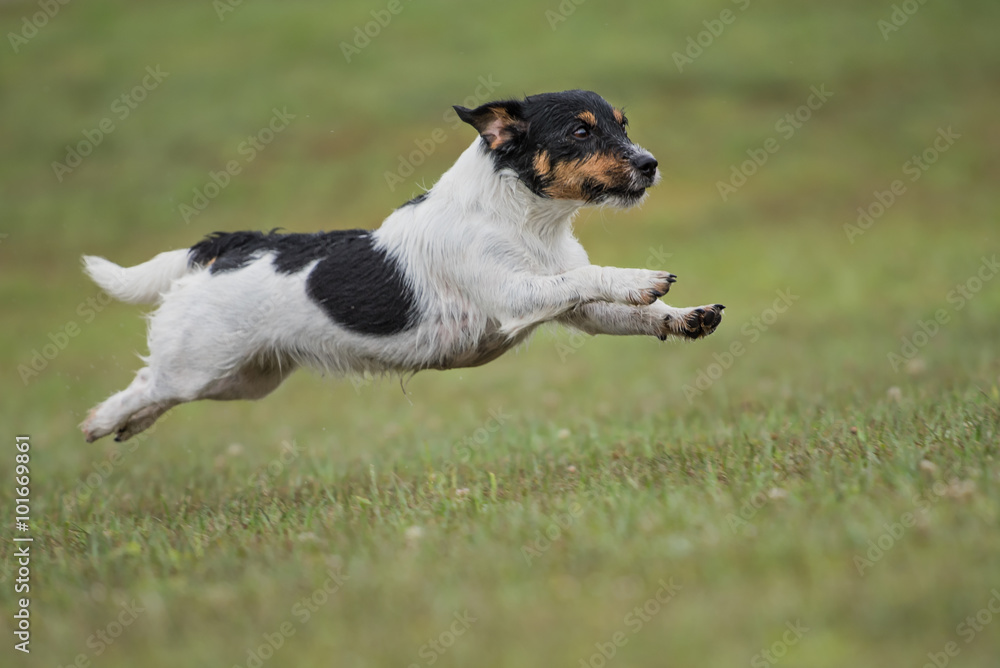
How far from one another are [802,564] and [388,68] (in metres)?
21.5

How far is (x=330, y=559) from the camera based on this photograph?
427 centimetres

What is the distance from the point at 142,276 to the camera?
21.1ft

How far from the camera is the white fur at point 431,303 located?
5.39m

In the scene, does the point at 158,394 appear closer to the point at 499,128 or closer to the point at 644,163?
the point at 499,128

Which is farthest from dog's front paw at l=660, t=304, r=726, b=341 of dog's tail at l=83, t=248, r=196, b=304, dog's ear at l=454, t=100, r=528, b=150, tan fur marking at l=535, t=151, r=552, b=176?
dog's tail at l=83, t=248, r=196, b=304

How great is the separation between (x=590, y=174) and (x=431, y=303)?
3.89ft

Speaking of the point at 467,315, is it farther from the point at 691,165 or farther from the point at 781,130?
the point at 781,130

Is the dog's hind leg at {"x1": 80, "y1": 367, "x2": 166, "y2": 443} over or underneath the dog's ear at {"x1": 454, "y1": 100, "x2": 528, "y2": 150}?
underneath

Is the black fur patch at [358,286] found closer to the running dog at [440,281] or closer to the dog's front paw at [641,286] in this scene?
the running dog at [440,281]

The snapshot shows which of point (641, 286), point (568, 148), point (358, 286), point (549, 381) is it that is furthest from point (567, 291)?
point (549, 381)

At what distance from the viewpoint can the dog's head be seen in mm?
5316

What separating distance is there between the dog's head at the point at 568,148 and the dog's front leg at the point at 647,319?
0.61 meters

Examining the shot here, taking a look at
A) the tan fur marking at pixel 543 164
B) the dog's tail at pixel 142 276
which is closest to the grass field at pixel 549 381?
the dog's tail at pixel 142 276

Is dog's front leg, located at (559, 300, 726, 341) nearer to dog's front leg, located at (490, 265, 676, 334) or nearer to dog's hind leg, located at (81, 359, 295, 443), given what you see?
dog's front leg, located at (490, 265, 676, 334)
